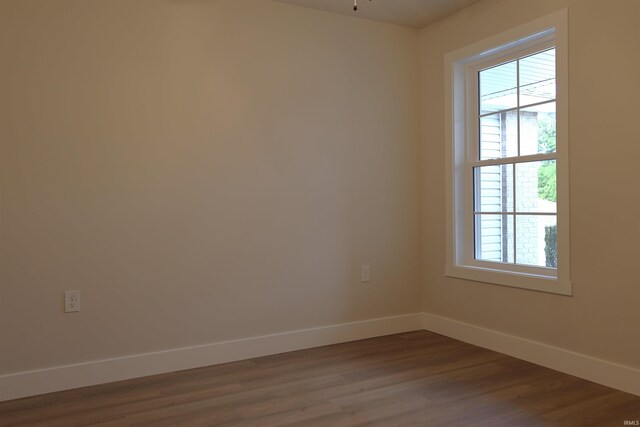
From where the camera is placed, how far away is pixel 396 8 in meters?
3.78

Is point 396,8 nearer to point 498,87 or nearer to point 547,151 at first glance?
point 498,87

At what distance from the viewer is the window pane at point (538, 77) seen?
3.23 metres

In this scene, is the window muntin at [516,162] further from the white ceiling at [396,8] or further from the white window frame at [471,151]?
the white ceiling at [396,8]

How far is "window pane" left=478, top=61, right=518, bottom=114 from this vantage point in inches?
139

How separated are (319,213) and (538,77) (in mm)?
1766

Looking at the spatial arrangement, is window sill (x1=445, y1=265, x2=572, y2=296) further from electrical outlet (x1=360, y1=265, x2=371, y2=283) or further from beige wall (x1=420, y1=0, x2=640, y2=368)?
electrical outlet (x1=360, y1=265, x2=371, y2=283)

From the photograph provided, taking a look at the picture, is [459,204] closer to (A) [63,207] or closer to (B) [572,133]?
(B) [572,133]

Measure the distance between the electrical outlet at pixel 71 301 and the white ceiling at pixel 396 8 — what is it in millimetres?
2402

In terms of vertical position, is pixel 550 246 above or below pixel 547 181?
below

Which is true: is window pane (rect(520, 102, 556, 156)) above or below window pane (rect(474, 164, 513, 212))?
above

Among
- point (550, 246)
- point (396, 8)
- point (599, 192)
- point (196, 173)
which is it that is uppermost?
point (396, 8)

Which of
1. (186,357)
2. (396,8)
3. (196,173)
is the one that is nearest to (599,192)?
(396,8)

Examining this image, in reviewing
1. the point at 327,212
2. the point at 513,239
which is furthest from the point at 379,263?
the point at 513,239

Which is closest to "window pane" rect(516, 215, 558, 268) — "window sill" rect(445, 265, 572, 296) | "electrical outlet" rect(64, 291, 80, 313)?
"window sill" rect(445, 265, 572, 296)
